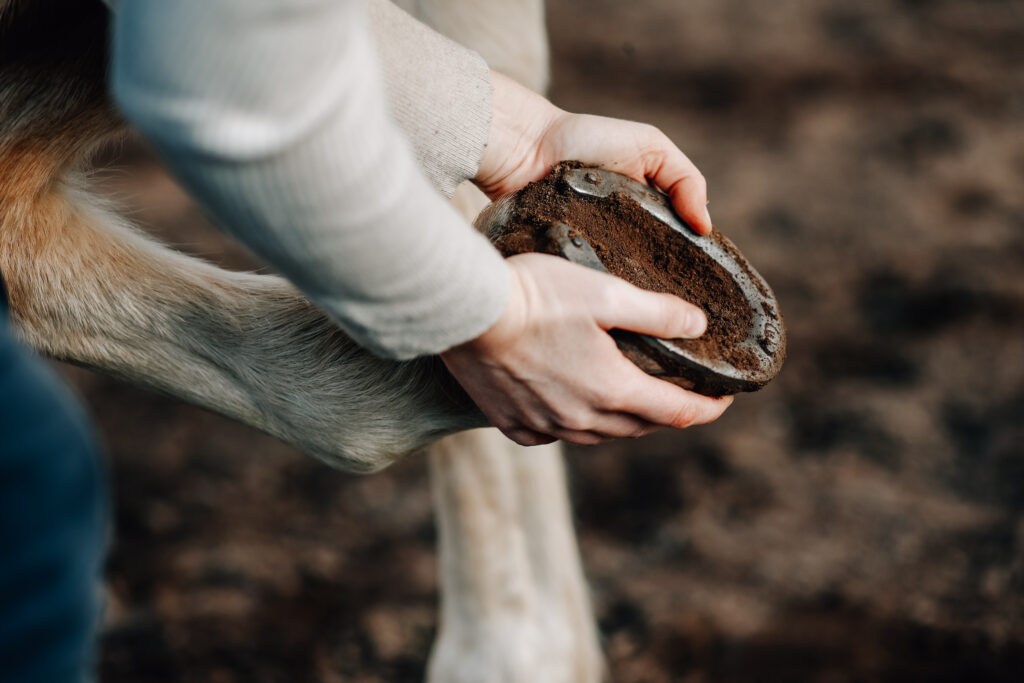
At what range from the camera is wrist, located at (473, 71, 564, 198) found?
62 cm

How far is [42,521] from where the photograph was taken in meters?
0.35

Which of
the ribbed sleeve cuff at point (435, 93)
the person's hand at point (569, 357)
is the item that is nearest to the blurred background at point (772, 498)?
the ribbed sleeve cuff at point (435, 93)

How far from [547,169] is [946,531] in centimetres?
80

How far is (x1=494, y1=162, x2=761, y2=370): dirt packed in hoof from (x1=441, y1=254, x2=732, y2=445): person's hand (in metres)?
0.03

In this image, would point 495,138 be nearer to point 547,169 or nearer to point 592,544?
point 547,169

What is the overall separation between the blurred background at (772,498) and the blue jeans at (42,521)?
0.40 meters

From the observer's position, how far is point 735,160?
1839 millimetres

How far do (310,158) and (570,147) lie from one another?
11.1 inches

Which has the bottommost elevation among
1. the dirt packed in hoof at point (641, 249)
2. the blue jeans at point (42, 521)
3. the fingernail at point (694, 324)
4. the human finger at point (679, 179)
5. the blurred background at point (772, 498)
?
the blurred background at point (772, 498)

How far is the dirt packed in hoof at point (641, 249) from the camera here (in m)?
0.54

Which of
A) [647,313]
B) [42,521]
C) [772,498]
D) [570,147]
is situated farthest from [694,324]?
[772,498]

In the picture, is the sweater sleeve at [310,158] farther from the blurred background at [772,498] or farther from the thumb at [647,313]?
the blurred background at [772,498]

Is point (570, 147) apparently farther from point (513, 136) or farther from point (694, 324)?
point (694, 324)

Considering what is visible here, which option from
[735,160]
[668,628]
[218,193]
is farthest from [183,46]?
[735,160]
